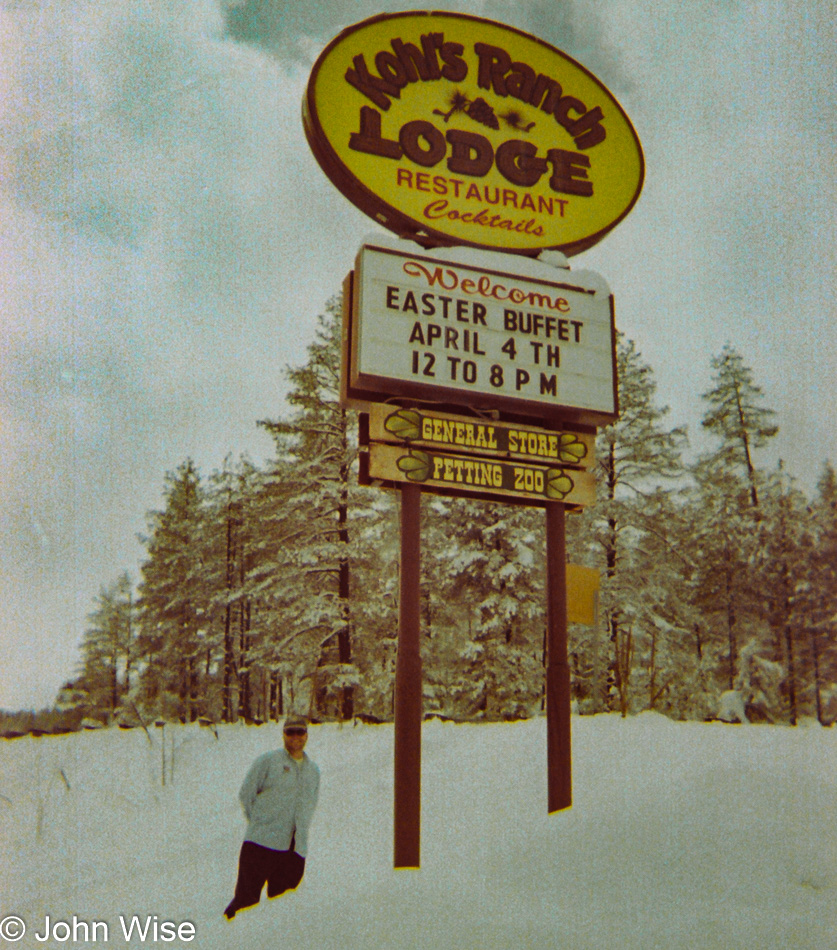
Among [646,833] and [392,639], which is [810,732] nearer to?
[646,833]

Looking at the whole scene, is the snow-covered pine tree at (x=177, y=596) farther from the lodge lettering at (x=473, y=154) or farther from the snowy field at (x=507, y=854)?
the lodge lettering at (x=473, y=154)

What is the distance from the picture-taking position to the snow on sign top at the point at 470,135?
7691 mm

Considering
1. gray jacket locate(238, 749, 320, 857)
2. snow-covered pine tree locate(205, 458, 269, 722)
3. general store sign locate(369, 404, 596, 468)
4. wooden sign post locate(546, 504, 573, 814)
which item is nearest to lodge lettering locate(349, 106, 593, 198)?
general store sign locate(369, 404, 596, 468)

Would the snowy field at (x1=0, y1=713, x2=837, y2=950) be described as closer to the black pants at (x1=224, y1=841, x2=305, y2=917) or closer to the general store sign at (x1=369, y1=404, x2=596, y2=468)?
the black pants at (x1=224, y1=841, x2=305, y2=917)

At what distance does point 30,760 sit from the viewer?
14.6 m

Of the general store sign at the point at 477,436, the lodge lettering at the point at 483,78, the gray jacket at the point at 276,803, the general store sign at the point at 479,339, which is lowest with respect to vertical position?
the gray jacket at the point at 276,803

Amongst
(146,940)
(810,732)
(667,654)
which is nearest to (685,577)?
(667,654)

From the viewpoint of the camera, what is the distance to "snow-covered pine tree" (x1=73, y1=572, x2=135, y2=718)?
132 feet

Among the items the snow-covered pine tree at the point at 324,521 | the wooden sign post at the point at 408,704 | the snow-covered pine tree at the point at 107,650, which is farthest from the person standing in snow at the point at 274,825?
the snow-covered pine tree at the point at 107,650

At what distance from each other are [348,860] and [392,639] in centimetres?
1391

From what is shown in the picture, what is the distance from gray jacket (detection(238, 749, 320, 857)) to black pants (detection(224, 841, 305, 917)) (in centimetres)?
5

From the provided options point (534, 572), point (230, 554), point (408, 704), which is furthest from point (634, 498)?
point (408, 704)

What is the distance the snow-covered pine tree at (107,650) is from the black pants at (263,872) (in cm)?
3665

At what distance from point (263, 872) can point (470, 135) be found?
23.4 ft
